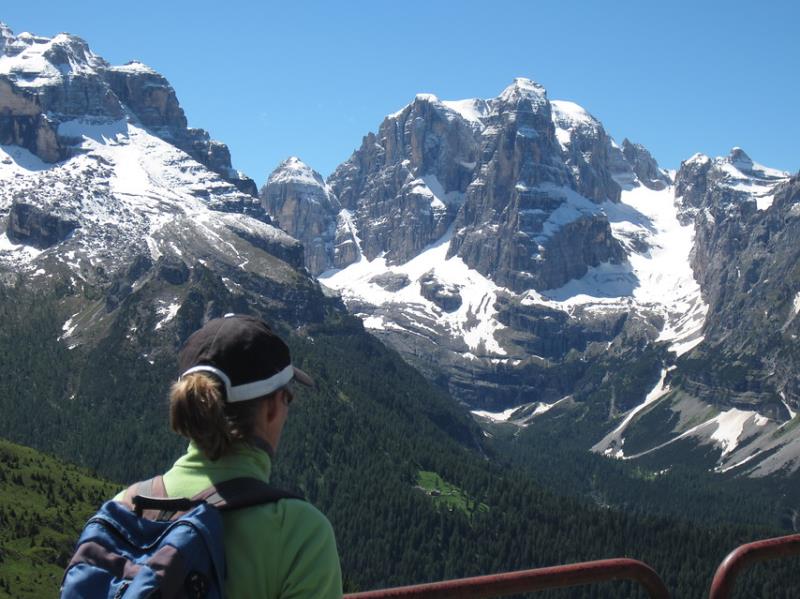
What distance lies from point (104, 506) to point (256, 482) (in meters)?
1.01

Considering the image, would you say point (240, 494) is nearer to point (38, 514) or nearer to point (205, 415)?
point (205, 415)

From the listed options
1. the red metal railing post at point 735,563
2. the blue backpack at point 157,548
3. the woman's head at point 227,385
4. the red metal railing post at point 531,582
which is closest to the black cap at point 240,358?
the woman's head at point 227,385

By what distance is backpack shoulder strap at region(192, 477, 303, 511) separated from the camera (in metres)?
6.71

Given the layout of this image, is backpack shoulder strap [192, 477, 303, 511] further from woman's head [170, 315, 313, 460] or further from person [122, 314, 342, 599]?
woman's head [170, 315, 313, 460]

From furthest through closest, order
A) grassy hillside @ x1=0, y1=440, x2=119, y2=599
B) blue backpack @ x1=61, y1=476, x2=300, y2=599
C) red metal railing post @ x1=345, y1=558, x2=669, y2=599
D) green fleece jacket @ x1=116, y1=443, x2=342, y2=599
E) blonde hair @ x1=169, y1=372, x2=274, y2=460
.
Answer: grassy hillside @ x1=0, y1=440, x2=119, y2=599, red metal railing post @ x1=345, y1=558, x2=669, y2=599, blonde hair @ x1=169, y1=372, x2=274, y2=460, green fleece jacket @ x1=116, y1=443, x2=342, y2=599, blue backpack @ x1=61, y1=476, x2=300, y2=599

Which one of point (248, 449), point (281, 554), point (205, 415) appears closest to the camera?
point (281, 554)

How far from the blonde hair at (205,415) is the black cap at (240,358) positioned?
79mm

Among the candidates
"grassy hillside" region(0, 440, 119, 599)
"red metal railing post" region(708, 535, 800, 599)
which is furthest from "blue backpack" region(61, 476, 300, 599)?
"grassy hillside" region(0, 440, 119, 599)

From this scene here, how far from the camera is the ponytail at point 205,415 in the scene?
6984 millimetres

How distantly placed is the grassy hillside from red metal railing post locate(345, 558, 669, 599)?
97917 millimetres

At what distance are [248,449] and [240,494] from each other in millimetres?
418

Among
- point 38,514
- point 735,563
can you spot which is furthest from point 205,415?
point 38,514

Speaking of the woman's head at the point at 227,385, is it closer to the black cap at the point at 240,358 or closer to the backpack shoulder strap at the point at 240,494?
the black cap at the point at 240,358

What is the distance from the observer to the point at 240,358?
279 inches
